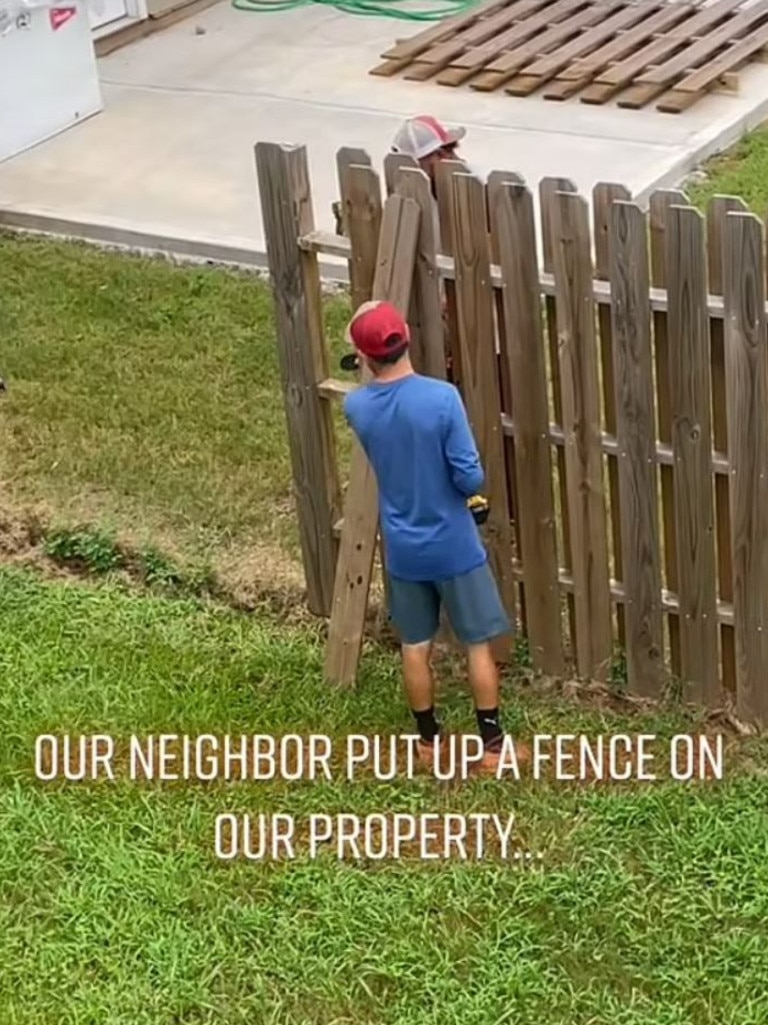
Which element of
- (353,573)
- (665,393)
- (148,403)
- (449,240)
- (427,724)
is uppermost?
(449,240)

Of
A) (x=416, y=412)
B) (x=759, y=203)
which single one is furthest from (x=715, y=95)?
(x=416, y=412)

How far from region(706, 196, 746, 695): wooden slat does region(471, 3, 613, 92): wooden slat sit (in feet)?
20.7

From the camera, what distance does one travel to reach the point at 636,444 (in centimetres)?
500

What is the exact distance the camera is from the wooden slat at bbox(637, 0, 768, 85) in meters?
10.3

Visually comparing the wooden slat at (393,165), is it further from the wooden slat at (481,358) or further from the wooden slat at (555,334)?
the wooden slat at (555,334)

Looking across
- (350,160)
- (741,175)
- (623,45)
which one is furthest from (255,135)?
(350,160)

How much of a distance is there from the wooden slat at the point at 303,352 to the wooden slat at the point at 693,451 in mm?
1292

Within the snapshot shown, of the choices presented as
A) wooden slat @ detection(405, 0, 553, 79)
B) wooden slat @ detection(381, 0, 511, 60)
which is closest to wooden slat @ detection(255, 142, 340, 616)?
wooden slat @ detection(405, 0, 553, 79)

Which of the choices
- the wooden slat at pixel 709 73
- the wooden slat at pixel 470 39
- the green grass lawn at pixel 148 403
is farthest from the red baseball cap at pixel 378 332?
the wooden slat at pixel 470 39

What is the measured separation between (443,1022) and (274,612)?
7.07ft

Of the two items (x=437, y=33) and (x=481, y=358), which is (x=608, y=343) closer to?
(x=481, y=358)

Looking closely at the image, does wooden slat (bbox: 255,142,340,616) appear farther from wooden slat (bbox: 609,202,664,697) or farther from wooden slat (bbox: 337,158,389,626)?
wooden slat (bbox: 609,202,664,697)

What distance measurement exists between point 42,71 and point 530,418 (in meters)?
6.39

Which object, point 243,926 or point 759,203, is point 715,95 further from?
point 243,926
